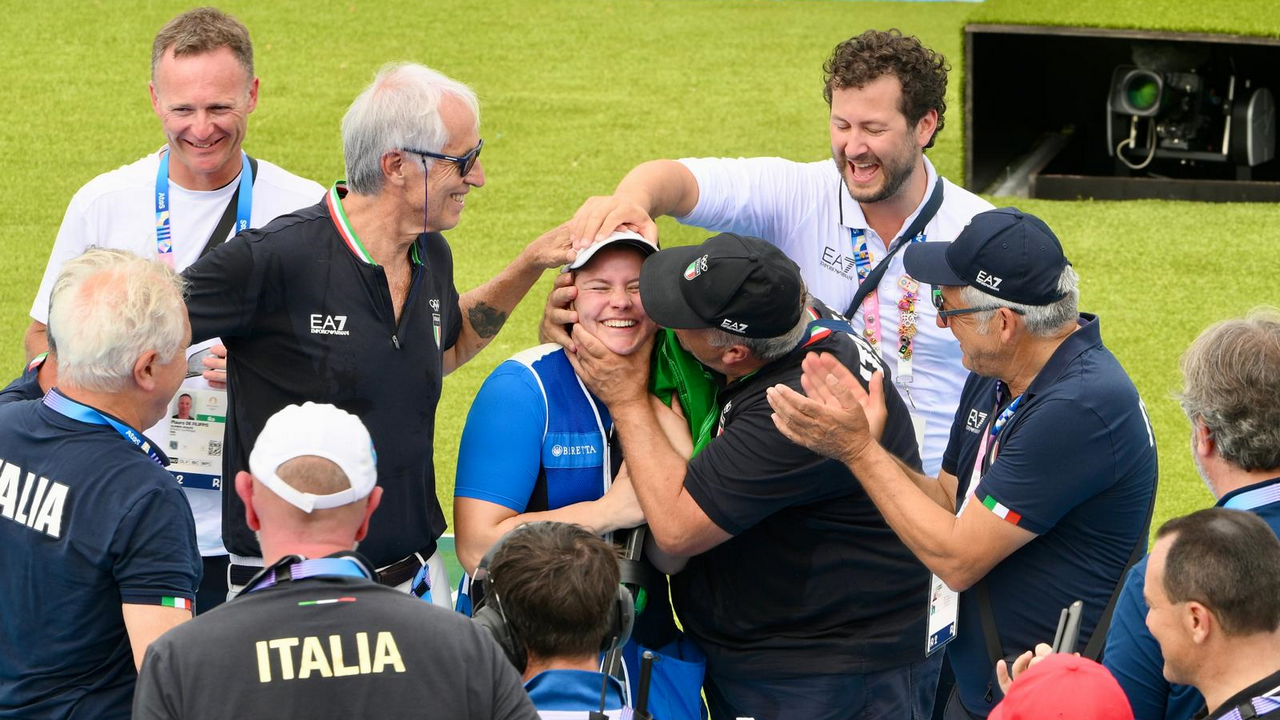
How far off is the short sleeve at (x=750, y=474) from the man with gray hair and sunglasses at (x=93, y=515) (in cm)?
103

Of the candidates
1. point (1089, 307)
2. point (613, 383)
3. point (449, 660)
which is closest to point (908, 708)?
point (613, 383)

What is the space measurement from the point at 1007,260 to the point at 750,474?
2.31 feet

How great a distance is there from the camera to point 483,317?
3.69m

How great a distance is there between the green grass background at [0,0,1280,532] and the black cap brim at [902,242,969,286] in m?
3.32

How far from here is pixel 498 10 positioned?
13.3 m

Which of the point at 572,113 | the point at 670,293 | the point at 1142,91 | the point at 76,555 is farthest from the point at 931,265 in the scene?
the point at 572,113

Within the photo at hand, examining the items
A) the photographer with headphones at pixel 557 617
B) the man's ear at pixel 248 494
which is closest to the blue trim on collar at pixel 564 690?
the photographer with headphones at pixel 557 617

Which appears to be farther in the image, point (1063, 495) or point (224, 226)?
point (224, 226)

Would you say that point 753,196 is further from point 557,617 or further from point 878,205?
point 557,617

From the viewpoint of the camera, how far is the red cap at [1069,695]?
2215 millimetres

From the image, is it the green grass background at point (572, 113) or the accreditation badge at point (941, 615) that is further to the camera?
the green grass background at point (572, 113)

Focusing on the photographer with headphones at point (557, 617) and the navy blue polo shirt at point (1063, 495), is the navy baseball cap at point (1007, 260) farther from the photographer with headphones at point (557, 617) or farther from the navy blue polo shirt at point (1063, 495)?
the photographer with headphones at point (557, 617)

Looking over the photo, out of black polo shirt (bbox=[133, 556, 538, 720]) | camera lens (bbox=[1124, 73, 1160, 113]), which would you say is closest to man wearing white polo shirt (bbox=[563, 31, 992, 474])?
black polo shirt (bbox=[133, 556, 538, 720])

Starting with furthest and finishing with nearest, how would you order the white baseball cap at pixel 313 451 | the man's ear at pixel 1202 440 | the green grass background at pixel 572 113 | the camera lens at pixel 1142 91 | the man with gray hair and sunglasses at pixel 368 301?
1. the camera lens at pixel 1142 91
2. the green grass background at pixel 572 113
3. the man with gray hair and sunglasses at pixel 368 301
4. the man's ear at pixel 1202 440
5. the white baseball cap at pixel 313 451
